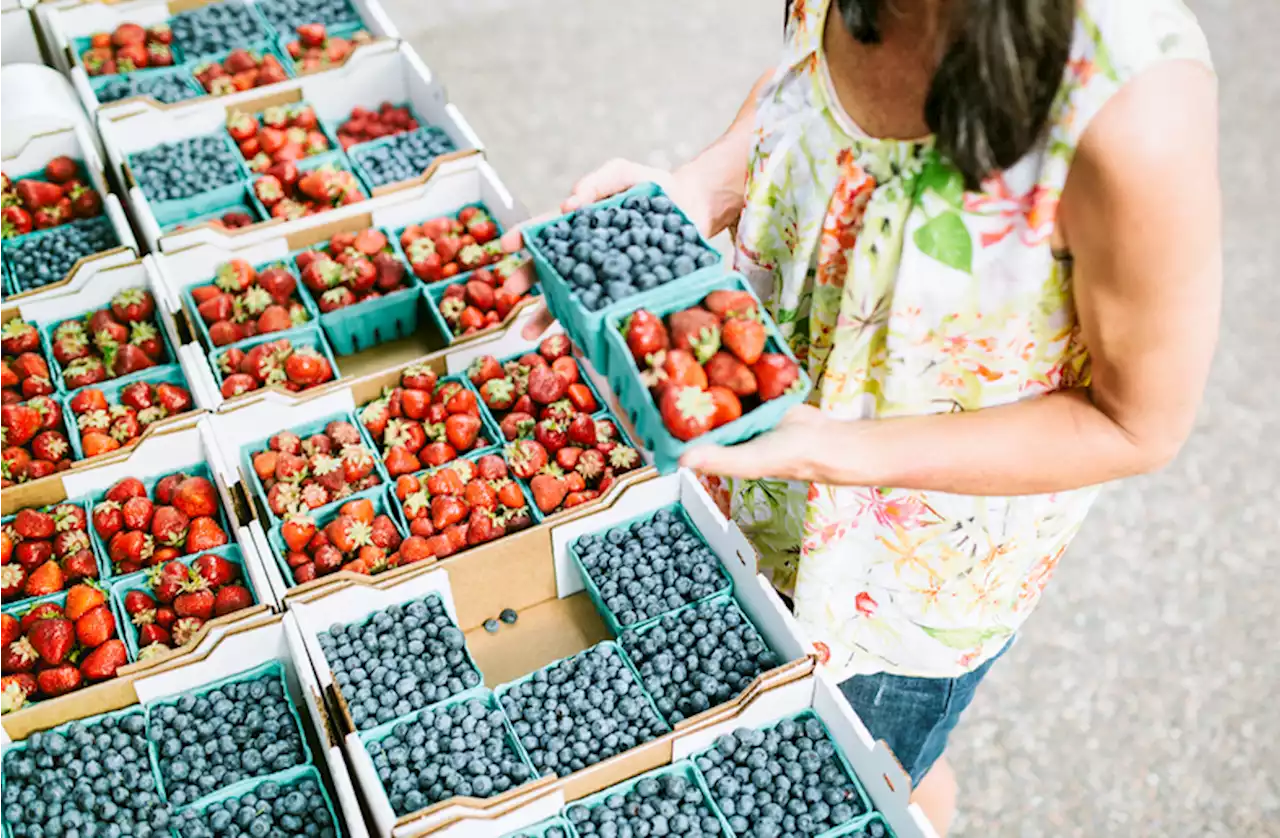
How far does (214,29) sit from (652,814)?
2407 mm

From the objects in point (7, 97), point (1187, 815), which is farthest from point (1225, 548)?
point (7, 97)

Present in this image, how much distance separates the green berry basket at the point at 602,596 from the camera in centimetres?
181

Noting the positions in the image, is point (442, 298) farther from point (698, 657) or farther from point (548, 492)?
point (698, 657)

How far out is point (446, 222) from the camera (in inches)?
97.4

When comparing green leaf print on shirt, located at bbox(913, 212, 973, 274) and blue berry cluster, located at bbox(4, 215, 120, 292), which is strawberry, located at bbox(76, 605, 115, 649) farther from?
green leaf print on shirt, located at bbox(913, 212, 973, 274)

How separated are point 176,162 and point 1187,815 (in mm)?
2709

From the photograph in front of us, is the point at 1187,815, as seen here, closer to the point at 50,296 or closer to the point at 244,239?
the point at 244,239

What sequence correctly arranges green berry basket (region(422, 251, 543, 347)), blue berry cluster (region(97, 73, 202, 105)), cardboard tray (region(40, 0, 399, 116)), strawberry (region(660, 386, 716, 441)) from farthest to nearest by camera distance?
1. cardboard tray (region(40, 0, 399, 116))
2. blue berry cluster (region(97, 73, 202, 105))
3. green berry basket (region(422, 251, 543, 347))
4. strawberry (region(660, 386, 716, 441))

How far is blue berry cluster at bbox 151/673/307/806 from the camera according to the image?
1.64 metres

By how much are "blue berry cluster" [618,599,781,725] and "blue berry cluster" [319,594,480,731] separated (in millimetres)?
271

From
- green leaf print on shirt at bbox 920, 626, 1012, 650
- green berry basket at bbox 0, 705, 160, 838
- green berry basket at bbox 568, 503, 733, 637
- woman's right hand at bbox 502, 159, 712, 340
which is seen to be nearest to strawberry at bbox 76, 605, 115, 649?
green berry basket at bbox 0, 705, 160, 838

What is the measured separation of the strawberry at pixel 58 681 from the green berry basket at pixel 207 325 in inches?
27.3

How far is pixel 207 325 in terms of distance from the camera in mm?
2277

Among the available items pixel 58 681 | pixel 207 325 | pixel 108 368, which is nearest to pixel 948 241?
pixel 58 681
